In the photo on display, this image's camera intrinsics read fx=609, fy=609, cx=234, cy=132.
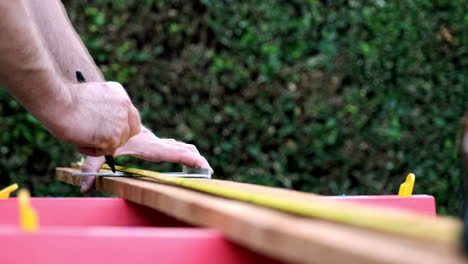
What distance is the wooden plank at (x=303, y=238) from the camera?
2.06ft

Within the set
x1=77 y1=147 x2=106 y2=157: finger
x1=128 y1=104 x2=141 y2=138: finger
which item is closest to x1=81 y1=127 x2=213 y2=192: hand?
x1=128 y1=104 x2=141 y2=138: finger

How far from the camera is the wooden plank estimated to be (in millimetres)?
629

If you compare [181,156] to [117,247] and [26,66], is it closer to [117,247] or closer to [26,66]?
[26,66]

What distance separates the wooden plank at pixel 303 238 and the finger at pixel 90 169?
126 centimetres

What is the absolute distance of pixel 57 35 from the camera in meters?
2.44

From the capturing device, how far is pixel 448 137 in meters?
4.52

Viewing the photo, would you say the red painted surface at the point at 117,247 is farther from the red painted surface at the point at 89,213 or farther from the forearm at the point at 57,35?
the forearm at the point at 57,35

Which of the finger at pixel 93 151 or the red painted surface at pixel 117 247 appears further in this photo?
the finger at pixel 93 151

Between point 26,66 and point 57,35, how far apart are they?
657 millimetres

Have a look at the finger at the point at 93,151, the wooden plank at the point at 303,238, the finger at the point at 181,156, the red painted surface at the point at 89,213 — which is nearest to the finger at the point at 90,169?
the finger at the point at 181,156

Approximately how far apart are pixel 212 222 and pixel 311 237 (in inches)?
15.1

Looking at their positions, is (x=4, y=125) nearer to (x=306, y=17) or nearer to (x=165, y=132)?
(x=165, y=132)

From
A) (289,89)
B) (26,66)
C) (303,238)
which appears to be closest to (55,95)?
(26,66)

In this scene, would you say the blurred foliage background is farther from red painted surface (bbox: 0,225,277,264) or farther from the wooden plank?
red painted surface (bbox: 0,225,277,264)
